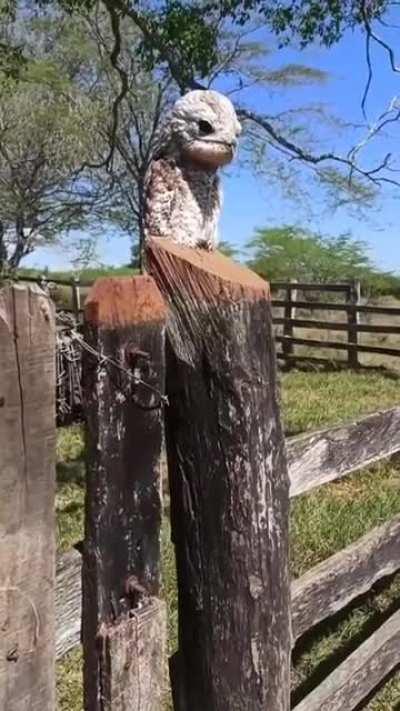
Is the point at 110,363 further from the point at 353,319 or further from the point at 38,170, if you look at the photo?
the point at 38,170

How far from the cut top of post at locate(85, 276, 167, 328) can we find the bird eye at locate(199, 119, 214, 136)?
22.8 inches

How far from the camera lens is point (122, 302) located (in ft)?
4.36

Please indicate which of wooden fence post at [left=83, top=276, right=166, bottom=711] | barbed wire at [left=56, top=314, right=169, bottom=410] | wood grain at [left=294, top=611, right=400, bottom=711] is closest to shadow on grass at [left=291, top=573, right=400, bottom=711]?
wood grain at [left=294, top=611, right=400, bottom=711]

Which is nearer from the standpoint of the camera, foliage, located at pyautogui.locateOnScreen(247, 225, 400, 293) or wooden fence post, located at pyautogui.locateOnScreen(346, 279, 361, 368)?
wooden fence post, located at pyautogui.locateOnScreen(346, 279, 361, 368)

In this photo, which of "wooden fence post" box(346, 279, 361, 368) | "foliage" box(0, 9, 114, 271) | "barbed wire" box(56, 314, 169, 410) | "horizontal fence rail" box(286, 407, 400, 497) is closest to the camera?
"barbed wire" box(56, 314, 169, 410)

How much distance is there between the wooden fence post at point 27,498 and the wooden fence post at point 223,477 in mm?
347

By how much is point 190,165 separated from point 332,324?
11189 mm

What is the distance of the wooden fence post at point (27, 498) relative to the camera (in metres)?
1.13

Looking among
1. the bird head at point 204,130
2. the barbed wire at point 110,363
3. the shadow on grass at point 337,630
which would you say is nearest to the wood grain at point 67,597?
the barbed wire at point 110,363

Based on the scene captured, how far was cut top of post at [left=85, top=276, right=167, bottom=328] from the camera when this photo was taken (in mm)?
1312

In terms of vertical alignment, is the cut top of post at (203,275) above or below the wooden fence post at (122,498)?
above

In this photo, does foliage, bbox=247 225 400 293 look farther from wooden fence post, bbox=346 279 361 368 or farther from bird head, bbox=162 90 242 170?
bird head, bbox=162 90 242 170

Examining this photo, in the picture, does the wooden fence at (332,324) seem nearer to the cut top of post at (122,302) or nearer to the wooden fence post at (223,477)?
the wooden fence post at (223,477)

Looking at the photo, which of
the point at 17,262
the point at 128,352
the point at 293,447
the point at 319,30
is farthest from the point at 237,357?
the point at 17,262
